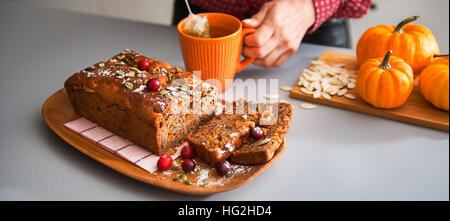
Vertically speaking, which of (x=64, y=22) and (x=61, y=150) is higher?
(x=64, y=22)

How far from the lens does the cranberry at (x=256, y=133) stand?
134 cm

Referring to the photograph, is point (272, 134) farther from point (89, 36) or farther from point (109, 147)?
point (89, 36)

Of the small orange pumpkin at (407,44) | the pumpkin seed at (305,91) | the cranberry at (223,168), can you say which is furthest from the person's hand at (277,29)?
the cranberry at (223,168)

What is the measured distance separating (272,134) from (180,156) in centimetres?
34

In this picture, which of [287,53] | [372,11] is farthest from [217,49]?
[372,11]

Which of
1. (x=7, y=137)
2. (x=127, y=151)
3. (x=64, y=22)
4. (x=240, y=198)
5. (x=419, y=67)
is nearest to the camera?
(x=240, y=198)

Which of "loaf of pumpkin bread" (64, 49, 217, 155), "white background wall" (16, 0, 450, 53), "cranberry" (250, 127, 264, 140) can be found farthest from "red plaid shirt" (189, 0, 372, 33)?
"white background wall" (16, 0, 450, 53)

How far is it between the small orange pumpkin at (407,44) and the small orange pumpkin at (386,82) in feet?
0.49

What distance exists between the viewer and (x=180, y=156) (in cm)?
133

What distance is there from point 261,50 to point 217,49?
28 centimetres

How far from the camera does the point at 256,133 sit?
1342 mm

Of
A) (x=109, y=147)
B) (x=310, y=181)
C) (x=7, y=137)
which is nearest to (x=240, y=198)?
(x=310, y=181)

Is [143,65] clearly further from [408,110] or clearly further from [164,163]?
[408,110]

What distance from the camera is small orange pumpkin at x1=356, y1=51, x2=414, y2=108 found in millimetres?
1525
